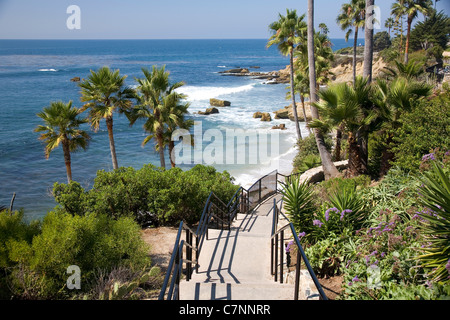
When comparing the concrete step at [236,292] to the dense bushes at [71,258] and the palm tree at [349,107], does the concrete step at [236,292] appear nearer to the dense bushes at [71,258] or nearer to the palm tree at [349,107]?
the dense bushes at [71,258]

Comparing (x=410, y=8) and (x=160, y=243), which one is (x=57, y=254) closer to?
(x=160, y=243)

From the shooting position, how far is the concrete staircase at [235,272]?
18.1 ft

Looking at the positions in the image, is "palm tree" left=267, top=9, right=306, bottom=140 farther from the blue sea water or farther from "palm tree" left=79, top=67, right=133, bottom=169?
"palm tree" left=79, top=67, right=133, bottom=169

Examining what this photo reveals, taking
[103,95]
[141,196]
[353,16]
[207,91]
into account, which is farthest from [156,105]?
[207,91]

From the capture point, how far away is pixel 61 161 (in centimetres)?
3394

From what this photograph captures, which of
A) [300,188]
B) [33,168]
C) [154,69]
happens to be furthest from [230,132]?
[300,188]

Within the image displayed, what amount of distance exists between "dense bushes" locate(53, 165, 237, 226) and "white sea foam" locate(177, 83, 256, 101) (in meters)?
51.0

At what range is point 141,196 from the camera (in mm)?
12625

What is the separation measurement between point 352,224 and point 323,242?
2.58 feet

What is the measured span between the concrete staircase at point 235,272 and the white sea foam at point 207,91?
2190 inches

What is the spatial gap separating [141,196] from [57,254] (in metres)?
5.94

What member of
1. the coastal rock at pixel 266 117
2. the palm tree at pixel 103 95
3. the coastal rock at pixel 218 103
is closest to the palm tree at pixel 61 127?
the palm tree at pixel 103 95

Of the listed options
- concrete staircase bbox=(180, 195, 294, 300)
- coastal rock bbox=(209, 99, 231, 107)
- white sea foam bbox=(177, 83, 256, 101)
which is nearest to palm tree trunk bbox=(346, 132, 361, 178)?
concrete staircase bbox=(180, 195, 294, 300)

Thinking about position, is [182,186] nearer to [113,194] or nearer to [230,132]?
[113,194]
